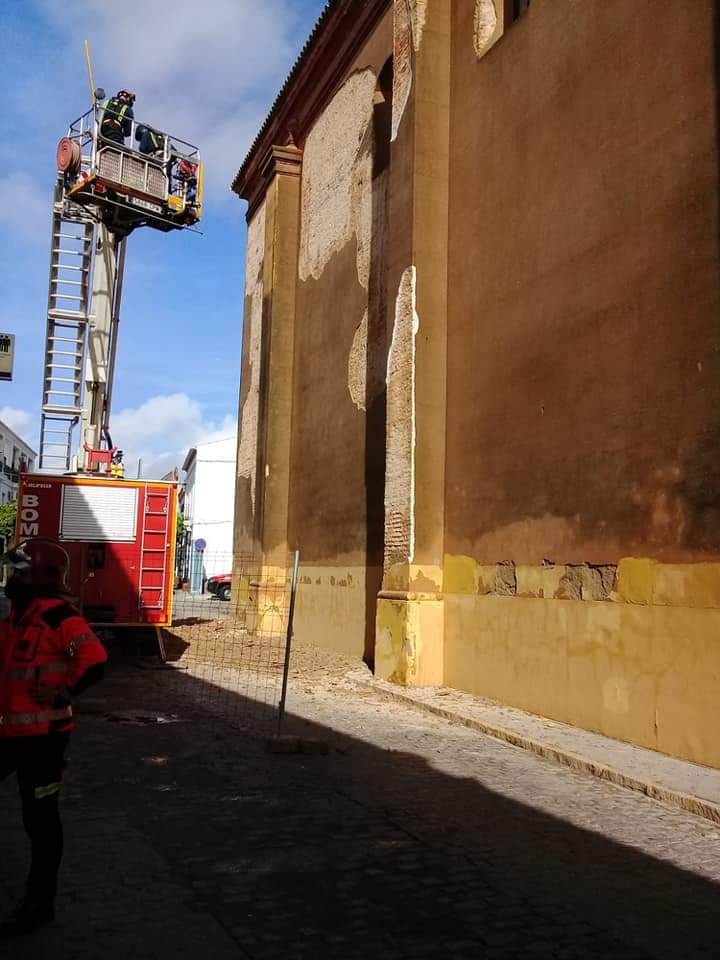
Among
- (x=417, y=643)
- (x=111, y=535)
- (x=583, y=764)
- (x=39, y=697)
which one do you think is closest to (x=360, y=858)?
(x=39, y=697)

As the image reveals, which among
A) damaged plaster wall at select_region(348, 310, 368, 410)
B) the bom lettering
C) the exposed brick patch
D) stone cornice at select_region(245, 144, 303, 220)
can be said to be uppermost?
stone cornice at select_region(245, 144, 303, 220)

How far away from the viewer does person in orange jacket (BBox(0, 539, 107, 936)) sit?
405cm

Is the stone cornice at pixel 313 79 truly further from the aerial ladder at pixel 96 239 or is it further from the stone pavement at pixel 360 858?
the stone pavement at pixel 360 858

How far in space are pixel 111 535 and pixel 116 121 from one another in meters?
9.52

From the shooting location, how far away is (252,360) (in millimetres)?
24016

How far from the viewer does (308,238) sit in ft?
66.8

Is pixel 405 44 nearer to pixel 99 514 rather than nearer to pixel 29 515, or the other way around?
pixel 99 514

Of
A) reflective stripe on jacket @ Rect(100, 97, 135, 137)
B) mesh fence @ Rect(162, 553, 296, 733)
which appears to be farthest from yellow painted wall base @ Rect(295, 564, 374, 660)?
reflective stripe on jacket @ Rect(100, 97, 135, 137)

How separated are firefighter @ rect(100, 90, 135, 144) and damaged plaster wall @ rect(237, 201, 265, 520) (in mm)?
4762

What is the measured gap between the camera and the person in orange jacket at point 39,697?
405 centimetres

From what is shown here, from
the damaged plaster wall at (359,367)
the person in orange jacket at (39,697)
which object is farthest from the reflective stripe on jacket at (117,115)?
the person in orange jacket at (39,697)

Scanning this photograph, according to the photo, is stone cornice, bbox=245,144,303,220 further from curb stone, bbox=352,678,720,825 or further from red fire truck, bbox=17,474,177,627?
curb stone, bbox=352,678,720,825

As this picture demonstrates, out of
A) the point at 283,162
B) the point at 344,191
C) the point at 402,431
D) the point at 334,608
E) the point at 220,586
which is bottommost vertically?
the point at 220,586

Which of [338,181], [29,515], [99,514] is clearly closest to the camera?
[29,515]
